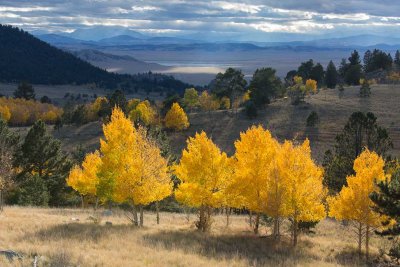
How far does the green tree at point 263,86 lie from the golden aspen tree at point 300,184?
261 ft

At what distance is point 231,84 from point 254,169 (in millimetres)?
91483

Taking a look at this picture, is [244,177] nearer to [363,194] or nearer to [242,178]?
[242,178]

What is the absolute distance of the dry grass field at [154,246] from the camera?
21.9 metres

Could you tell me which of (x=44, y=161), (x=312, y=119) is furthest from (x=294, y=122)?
(x=44, y=161)

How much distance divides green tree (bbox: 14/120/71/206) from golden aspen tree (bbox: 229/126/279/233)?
26766 mm

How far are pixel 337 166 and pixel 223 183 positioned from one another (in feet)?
62.9

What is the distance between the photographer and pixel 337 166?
46344 millimetres

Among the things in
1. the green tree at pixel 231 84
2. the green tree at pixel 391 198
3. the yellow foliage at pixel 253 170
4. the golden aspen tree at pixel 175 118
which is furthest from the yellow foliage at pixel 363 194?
the green tree at pixel 231 84

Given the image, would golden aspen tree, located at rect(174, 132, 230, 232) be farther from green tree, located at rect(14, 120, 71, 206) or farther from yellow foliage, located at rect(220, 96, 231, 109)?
yellow foliage, located at rect(220, 96, 231, 109)

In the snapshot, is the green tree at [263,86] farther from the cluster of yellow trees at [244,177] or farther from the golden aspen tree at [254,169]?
the cluster of yellow trees at [244,177]

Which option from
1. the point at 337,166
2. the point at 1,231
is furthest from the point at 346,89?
the point at 1,231

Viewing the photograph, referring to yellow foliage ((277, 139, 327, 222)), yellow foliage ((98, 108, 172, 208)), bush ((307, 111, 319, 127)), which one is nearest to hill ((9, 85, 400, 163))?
bush ((307, 111, 319, 127))

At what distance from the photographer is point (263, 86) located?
10919 cm

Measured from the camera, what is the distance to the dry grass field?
21.9 meters
